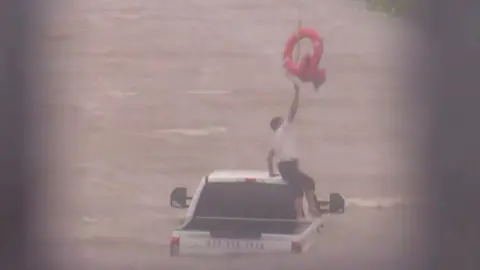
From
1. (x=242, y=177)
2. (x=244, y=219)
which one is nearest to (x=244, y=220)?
(x=244, y=219)

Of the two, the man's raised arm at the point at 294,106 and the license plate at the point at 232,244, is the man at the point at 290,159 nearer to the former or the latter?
the man's raised arm at the point at 294,106

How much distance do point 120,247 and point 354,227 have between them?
165cm

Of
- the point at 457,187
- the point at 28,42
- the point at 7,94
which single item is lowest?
the point at 457,187

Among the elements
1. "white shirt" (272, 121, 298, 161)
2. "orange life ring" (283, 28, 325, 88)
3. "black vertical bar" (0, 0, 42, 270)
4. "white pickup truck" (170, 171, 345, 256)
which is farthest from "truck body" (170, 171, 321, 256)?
"black vertical bar" (0, 0, 42, 270)

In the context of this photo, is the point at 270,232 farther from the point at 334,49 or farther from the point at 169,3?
the point at 169,3

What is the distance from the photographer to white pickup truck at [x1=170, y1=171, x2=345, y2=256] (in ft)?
18.5

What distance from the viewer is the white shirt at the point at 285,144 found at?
5.73 m

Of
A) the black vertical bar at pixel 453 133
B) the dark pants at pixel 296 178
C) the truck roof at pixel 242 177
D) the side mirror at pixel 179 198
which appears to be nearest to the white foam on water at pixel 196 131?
the truck roof at pixel 242 177

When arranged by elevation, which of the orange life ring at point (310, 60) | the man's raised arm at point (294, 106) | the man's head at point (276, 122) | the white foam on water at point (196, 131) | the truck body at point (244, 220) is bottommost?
the truck body at point (244, 220)

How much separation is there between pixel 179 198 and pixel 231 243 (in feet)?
1.59

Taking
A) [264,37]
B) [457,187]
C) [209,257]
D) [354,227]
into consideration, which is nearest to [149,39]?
A: [264,37]

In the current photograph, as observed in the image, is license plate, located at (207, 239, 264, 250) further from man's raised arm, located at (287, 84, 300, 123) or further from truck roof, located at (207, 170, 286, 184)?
man's raised arm, located at (287, 84, 300, 123)

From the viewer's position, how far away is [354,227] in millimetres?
5715

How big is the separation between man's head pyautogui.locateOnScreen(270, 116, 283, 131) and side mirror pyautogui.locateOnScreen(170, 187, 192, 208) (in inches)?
29.6
